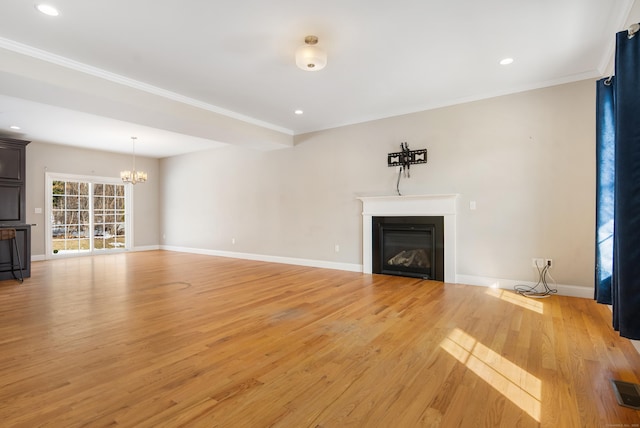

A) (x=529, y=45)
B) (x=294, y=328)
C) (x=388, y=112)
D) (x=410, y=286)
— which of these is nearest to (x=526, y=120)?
(x=529, y=45)

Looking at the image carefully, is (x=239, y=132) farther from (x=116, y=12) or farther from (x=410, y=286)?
(x=410, y=286)

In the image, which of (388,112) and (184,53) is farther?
(388,112)

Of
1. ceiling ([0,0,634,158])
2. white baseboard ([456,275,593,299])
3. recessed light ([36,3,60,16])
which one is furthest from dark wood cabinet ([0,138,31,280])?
white baseboard ([456,275,593,299])

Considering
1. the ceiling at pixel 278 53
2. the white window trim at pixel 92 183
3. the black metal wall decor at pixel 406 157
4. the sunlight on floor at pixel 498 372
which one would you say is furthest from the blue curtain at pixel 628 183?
the white window trim at pixel 92 183

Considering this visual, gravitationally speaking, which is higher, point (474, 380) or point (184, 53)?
point (184, 53)

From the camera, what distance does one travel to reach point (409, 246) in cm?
530

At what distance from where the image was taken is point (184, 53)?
3297 millimetres

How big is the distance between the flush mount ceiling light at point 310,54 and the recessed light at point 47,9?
6.68 feet

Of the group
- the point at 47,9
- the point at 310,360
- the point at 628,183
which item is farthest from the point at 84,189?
the point at 628,183

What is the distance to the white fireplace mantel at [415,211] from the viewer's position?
4.80 m

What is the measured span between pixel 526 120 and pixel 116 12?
15.9 ft

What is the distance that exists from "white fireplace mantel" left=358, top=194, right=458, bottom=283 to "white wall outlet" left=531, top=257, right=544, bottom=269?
1.00 meters

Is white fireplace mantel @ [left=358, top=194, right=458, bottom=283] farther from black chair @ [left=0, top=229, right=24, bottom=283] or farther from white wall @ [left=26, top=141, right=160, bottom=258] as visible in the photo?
white wall @ [left=26, top=141, right=160, bottom=258]

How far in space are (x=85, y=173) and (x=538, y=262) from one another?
33.3ft
